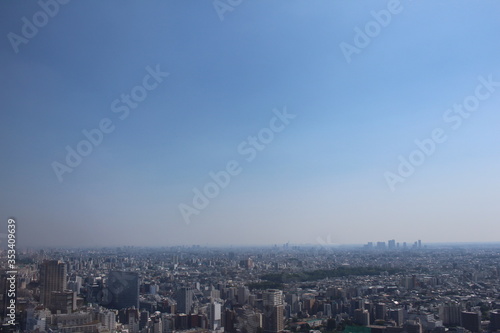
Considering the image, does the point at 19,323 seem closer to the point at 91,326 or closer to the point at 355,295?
the point at 91,326

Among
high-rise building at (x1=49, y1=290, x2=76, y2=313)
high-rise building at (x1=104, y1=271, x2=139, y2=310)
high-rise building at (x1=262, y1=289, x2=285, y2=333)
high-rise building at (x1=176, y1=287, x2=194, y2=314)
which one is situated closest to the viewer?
high-rise building at (x1=49, y1=290, x2=76, y2=313)

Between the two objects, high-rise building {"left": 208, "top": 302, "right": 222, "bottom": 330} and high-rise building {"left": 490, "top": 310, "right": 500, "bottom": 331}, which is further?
high-rise building {"left": 208, "top": 302, "right": 222, "bottom": 330}

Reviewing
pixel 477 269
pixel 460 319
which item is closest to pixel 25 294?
pixel 460 319

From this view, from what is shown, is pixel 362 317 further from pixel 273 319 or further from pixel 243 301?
pixel 243 301

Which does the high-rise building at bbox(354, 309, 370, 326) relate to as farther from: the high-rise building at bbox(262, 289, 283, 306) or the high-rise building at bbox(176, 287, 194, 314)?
the high-rise building at bbox(176, 287, 194, 314)

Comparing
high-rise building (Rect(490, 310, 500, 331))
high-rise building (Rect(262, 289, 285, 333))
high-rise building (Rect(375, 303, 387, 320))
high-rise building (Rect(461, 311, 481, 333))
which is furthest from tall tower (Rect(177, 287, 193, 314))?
high-rise building (Rect(490, 310, 500, 331))

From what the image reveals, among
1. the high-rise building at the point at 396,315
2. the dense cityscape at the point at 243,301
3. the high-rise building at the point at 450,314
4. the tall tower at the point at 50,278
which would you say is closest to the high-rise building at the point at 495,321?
the dense cityscape at the point at 243,301

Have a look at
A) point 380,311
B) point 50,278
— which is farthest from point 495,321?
point 50,278

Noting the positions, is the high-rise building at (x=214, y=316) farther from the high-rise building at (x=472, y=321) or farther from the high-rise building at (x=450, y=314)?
→ the high-rise building at (x=472, y=321)
